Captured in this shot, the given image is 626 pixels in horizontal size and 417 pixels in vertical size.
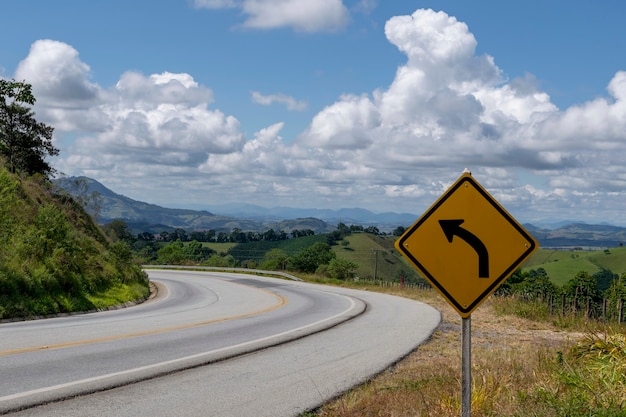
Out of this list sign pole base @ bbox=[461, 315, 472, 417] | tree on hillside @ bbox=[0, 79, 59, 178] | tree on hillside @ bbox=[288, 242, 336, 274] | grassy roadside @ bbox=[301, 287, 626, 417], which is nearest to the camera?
sign pole base @ bbox=[461, 315, 472, 417]

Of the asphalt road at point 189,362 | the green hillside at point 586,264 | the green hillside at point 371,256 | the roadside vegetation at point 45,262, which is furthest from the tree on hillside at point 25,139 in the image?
the green hillside at point 586,264

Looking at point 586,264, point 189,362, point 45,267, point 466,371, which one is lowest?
point 586,264

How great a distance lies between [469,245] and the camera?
15.8 ft

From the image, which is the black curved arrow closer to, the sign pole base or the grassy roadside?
the sign pole base

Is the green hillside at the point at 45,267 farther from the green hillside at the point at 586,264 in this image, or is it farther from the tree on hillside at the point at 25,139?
the green hillside at the point at 586,264

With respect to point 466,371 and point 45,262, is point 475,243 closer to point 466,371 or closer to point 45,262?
point 466,371

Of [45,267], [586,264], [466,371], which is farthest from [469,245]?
[586,264]

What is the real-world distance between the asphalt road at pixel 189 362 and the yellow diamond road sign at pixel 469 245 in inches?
121

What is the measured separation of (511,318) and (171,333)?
11618 millimetres

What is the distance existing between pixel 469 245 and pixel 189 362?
6.14 metres

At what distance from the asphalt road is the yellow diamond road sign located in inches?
121

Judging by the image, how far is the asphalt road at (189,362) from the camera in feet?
23.0

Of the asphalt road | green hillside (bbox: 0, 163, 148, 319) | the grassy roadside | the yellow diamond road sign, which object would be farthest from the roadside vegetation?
the yellow diamond road sign

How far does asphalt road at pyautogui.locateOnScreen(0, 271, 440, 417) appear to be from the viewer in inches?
276
